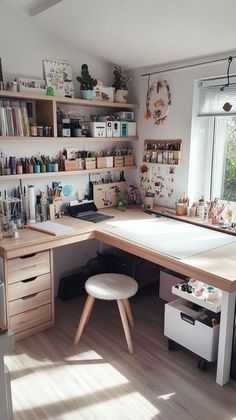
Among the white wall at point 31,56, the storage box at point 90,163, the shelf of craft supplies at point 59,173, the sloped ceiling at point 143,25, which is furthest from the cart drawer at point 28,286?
the sloped ceiling at point 143,25

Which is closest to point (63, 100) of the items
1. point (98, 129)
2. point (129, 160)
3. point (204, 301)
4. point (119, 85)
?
point (98, 129)

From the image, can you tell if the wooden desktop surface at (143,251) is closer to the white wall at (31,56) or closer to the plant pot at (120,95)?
the white wall at (31,56)

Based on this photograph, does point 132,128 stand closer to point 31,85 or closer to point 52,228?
point 31,85

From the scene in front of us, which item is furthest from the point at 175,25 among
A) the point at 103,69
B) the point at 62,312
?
the point at 62,312

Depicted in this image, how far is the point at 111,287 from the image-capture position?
2289mm

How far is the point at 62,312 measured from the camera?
2766 millimetres

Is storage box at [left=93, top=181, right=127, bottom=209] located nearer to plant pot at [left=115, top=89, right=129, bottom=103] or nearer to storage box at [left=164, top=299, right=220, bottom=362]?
plant pot at [left=115, top=89, right=129, bottom=103]

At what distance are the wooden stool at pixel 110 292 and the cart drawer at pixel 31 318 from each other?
278mm

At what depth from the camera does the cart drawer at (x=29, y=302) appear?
90.0 inches

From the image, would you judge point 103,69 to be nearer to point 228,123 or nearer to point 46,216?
point 228,123

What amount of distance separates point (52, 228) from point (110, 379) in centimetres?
104

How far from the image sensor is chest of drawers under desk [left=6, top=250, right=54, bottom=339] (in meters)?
2.26

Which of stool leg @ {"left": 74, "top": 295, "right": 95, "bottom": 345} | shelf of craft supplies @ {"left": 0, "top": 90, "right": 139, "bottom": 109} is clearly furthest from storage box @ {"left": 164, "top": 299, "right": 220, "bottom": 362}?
shelf of craft supplies @ {"left": 0, "top": 90, "right": 139, "bottom": 109}

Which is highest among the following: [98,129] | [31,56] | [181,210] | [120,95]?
[31,56]
